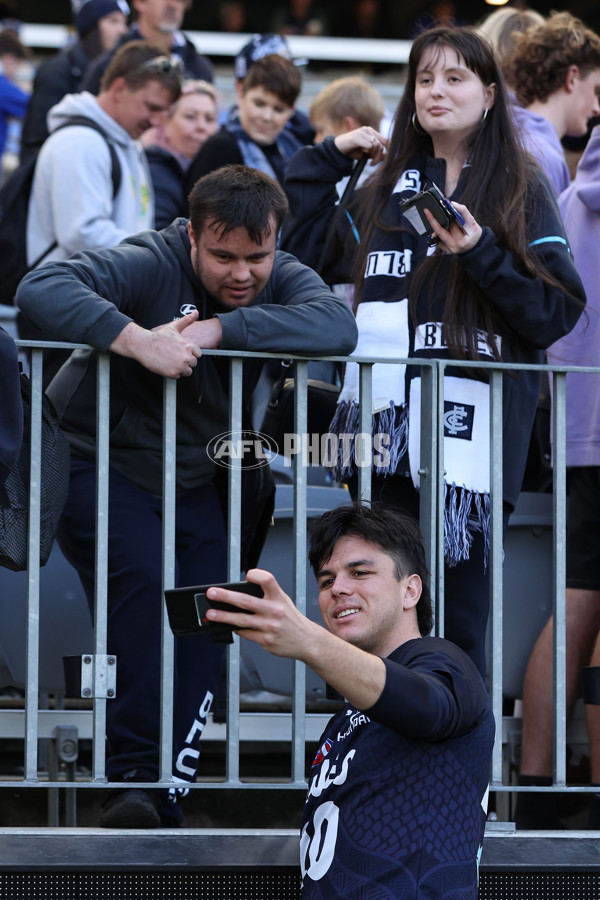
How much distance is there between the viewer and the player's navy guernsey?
2.88m

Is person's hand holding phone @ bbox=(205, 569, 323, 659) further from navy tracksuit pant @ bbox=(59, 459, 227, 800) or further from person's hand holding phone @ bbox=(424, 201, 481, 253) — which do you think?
person's hand holding phone @ bbox=(424, 201, 481, 253)

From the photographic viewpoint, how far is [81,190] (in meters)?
5.24

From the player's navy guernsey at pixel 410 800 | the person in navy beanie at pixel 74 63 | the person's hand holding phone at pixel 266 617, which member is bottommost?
the player's navy guernsey at pixel 410 800

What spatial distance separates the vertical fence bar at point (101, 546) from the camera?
3.41m

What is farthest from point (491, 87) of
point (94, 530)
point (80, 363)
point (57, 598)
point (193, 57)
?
point (193, 57)

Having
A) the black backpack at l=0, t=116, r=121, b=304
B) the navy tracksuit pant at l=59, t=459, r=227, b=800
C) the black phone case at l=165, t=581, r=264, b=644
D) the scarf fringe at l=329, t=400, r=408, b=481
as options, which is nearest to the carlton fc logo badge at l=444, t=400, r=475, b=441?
the scarf fringe at l=329, t=400, r=408, b=481

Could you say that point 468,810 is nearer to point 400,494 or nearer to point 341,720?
point 341,720

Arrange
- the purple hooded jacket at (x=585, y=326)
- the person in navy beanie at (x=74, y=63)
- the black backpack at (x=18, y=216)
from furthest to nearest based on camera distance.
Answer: the person in navy beanie at (x=74, y=63)
the black backpack at (x=18, y=216)
the purple hooded jacket at (x=585, y=326)

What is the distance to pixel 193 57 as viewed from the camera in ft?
25.9

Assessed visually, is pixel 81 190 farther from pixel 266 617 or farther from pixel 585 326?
pixel 266 617

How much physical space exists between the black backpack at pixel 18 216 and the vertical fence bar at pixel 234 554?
6.87ft

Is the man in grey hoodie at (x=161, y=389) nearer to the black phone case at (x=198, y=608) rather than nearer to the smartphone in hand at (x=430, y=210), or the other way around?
the smartphone in hand at (x=430, y=210)

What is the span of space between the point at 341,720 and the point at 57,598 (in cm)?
136

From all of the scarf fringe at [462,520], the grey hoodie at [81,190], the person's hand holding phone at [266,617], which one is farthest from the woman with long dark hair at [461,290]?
the grey hoodie at [81,190]
